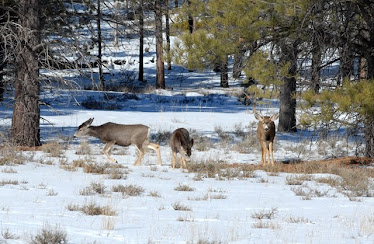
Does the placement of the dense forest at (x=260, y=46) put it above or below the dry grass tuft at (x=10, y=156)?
above

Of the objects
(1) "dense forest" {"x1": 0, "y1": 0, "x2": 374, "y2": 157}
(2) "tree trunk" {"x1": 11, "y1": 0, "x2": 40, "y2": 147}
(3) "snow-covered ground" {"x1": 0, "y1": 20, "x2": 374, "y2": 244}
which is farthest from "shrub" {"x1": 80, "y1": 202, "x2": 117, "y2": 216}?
(2) "tree trunk" {"x1": 11, "y1": 0, "x2": 40, "y2": 147}

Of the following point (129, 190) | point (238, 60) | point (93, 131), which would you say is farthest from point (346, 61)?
point (129, 190)

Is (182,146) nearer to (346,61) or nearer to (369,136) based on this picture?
(346,61)

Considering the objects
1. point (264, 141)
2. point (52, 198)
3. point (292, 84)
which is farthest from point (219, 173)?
point (292, 84)

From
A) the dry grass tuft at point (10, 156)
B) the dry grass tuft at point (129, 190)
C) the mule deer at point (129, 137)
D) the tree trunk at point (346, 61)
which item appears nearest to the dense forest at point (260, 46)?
the tree trunk at point (346, 61)

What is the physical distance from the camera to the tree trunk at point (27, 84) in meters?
15.8

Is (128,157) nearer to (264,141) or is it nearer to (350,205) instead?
(264,141)

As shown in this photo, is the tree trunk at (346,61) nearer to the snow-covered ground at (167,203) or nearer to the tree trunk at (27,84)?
the snow-covered ground at (167,203)

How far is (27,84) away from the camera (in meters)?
15.8

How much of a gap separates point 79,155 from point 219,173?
4371 millimetres

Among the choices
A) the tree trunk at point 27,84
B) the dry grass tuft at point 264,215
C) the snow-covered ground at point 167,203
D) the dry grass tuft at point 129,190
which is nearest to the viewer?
the snow-covered ground at point 167,203

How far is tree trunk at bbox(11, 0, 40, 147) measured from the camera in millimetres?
15758

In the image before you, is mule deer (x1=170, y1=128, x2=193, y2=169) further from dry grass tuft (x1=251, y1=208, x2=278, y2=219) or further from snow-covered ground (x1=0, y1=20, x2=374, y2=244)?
dry grass tuft (x1=251, y1=208, x2=278, y2=219)

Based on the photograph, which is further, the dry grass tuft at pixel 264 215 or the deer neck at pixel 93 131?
the deer neck at pixel 93 131
